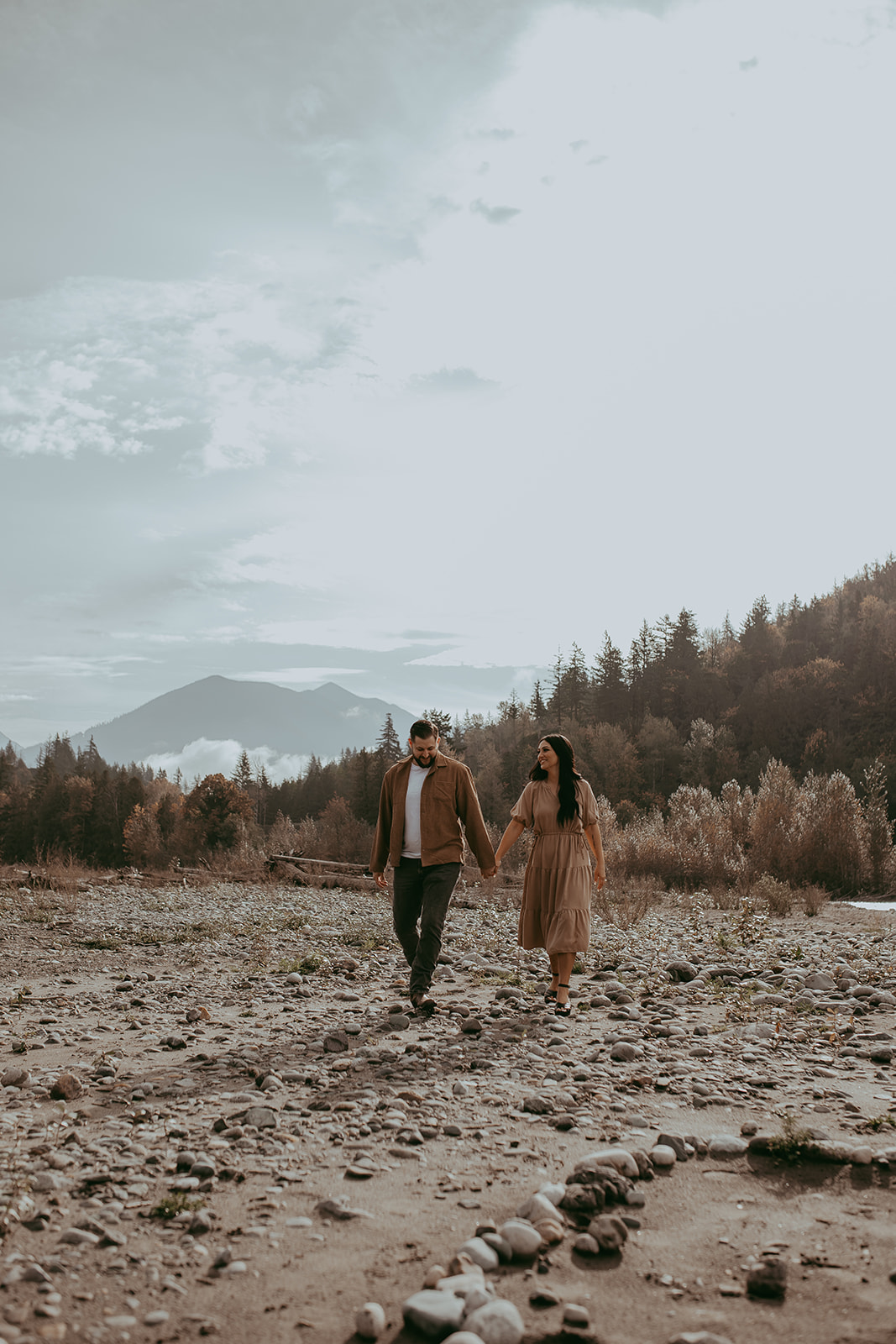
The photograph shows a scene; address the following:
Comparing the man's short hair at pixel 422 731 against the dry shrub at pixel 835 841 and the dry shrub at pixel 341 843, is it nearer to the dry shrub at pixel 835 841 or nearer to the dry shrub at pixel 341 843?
the dry shrub at pixel 835 841

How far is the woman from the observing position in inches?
292

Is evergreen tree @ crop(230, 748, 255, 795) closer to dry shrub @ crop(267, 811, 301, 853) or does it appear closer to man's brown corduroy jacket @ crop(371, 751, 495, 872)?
dry shrub @ crop(267, 811, 301, 853)

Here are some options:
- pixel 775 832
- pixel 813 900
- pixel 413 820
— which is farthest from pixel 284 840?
pixel 413 820

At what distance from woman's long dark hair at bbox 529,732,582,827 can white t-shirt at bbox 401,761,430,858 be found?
103cm

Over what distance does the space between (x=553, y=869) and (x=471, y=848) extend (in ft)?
2.58

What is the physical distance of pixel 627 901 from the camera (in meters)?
16.1

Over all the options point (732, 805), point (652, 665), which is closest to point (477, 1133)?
point (732, 805)

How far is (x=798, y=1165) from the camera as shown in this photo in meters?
3.98

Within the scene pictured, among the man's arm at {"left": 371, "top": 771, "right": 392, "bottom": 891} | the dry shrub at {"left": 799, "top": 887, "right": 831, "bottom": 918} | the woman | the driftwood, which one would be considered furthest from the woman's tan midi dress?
the driftwood

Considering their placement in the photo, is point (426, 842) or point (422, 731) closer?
point (426, 842)

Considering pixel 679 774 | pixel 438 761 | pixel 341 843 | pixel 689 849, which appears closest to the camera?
pixel 438 761

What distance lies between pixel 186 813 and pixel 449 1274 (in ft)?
209

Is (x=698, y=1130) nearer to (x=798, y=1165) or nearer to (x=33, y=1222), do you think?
(x=798, y=1165)

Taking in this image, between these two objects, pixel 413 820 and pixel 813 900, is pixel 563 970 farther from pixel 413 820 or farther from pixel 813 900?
pixel 813 900
